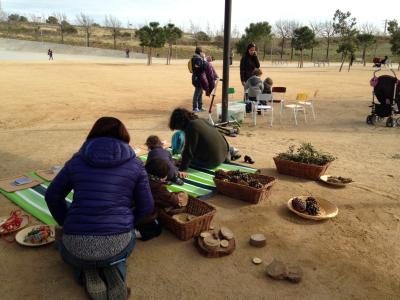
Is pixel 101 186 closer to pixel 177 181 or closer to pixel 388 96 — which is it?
pixel 177 181

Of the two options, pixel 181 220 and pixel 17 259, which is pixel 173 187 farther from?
pixel 17 259

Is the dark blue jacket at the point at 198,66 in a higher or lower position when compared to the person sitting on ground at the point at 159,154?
higher

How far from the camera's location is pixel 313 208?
3770mm

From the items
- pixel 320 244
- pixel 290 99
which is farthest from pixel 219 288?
pixel 290 99

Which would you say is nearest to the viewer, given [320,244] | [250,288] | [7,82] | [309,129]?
[250,288]

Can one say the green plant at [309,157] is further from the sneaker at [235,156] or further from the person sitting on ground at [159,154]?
the person sitting on ground at [159,154]

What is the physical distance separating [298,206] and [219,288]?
147 cm

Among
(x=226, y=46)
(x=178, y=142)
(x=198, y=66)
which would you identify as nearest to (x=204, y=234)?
(x=178, y=142)

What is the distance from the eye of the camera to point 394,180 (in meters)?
4.88

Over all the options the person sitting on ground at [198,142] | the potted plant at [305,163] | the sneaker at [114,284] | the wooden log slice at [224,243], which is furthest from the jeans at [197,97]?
the sneaker at [114,284]

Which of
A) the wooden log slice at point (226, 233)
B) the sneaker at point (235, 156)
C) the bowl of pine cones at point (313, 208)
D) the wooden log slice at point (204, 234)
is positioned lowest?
the wooden log slice at point (204, 234)

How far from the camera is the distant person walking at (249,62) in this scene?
9.29 metres

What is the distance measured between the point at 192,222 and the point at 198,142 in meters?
1.60

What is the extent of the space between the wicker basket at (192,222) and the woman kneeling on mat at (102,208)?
75cm
